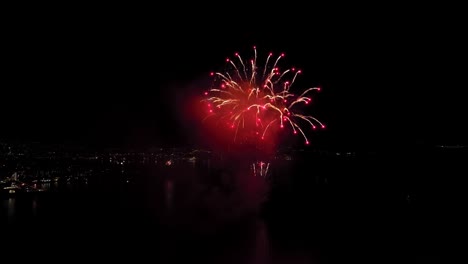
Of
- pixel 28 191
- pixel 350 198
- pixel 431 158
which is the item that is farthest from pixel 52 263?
pixel 431 158

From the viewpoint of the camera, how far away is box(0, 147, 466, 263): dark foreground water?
469 inches

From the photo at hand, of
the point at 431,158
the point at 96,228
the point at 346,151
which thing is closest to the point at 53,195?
the point at 96,228

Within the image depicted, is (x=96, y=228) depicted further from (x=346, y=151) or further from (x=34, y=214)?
(x=346, y=151)

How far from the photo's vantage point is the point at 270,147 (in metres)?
67.2

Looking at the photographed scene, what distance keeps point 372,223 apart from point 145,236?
722 cm

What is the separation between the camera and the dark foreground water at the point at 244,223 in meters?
11.9

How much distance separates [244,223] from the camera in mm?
15734

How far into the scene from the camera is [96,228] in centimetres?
1602

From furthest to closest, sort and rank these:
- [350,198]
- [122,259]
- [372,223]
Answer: [350,198] < [372,223] < [122,259]

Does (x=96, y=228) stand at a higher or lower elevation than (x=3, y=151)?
lower

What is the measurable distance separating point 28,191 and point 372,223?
23.2 meters

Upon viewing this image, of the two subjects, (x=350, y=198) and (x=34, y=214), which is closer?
(x=34, y=214)

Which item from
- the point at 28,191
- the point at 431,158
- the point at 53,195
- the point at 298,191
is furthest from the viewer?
the point at 431,158

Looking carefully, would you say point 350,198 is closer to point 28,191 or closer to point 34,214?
point 34,214
